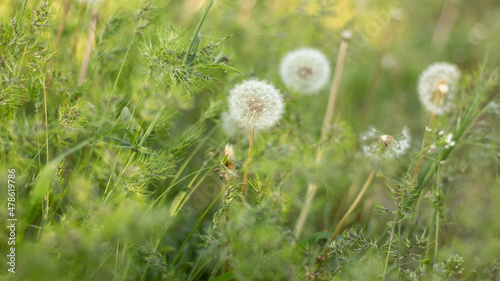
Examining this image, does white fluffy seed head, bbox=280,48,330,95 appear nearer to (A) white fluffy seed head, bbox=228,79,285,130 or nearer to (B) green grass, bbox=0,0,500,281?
(B) green grass, bbox=0,0,500,281

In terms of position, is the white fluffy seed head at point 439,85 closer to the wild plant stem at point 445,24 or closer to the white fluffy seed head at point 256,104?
the white fluffy seed head at point 256,104

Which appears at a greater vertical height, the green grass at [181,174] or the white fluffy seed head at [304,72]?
the white fluffy seed head at [304,72]

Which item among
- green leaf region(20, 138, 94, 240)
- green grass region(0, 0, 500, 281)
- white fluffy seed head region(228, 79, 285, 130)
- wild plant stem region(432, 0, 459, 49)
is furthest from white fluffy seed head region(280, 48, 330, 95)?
wild plant stem region(432, 0, 459, 49)

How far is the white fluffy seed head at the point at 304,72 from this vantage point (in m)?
2.28

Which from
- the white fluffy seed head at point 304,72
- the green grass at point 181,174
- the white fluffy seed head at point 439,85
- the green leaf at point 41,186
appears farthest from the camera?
the white fluffy seed head at point 304,72

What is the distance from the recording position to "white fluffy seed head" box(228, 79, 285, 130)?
1.38m

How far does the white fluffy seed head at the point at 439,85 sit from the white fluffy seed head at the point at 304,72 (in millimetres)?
626

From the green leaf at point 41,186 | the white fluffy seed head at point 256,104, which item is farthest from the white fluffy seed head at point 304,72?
the green leaf at point 41,186

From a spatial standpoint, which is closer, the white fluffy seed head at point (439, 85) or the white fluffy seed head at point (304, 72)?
the white fluffy seed head at point (439, 85)

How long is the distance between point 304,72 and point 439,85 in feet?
2.66

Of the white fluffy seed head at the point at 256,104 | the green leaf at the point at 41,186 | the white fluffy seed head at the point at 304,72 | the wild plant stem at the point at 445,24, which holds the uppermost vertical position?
the wild plant stem at the point at 445,24

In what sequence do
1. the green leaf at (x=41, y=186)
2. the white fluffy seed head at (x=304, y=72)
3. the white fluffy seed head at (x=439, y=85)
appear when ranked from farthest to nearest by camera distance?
the white fluffy seed head at (x=304, y=72) → the white fluffy seed head at (x=439, y=85) → the green leaf at (x=41, y=186)

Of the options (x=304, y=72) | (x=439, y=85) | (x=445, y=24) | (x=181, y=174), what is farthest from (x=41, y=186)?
Result: (x=445, y=24)

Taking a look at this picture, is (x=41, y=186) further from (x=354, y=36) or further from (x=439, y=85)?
(x=354, y=36)
